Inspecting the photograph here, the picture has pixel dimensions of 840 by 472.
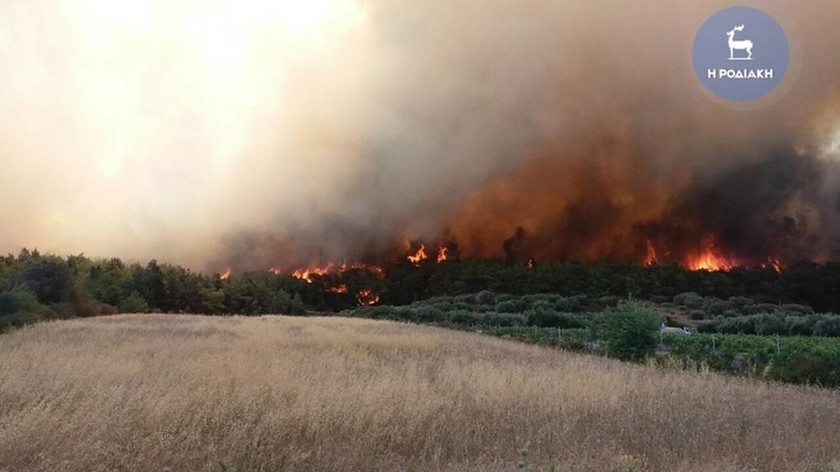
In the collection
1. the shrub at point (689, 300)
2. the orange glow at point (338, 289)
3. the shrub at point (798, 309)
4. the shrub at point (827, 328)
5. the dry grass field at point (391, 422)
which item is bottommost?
the shrub at point (827, 328)

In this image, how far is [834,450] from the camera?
8.74m

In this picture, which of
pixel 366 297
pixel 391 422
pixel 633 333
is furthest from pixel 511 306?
pixel 391 422

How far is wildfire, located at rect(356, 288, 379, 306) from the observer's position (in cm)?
13888

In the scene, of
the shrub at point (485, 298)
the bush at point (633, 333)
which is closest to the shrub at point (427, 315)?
the shrub at point (485, 298)

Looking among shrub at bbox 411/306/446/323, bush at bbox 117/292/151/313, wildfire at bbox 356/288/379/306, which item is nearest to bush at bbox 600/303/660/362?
shrub at bbox 411/306/446/323

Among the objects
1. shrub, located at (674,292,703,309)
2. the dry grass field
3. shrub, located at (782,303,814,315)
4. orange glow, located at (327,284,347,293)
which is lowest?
shrub, located at (782,303,814,315)

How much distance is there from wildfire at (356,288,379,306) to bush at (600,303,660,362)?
364 feet

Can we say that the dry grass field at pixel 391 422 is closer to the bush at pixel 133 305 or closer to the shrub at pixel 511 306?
the shrub at pixel 511 306

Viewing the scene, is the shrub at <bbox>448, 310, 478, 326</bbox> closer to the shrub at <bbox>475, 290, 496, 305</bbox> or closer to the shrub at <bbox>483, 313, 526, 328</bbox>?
the shrub at <bbox>483, 313, 526, 328</bbox>

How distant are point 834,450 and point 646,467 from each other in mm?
3084

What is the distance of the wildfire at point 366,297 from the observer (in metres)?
139

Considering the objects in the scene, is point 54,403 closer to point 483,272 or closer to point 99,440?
point 99,440

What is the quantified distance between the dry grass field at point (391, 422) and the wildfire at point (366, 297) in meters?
124

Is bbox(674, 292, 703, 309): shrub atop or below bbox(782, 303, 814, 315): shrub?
atop
